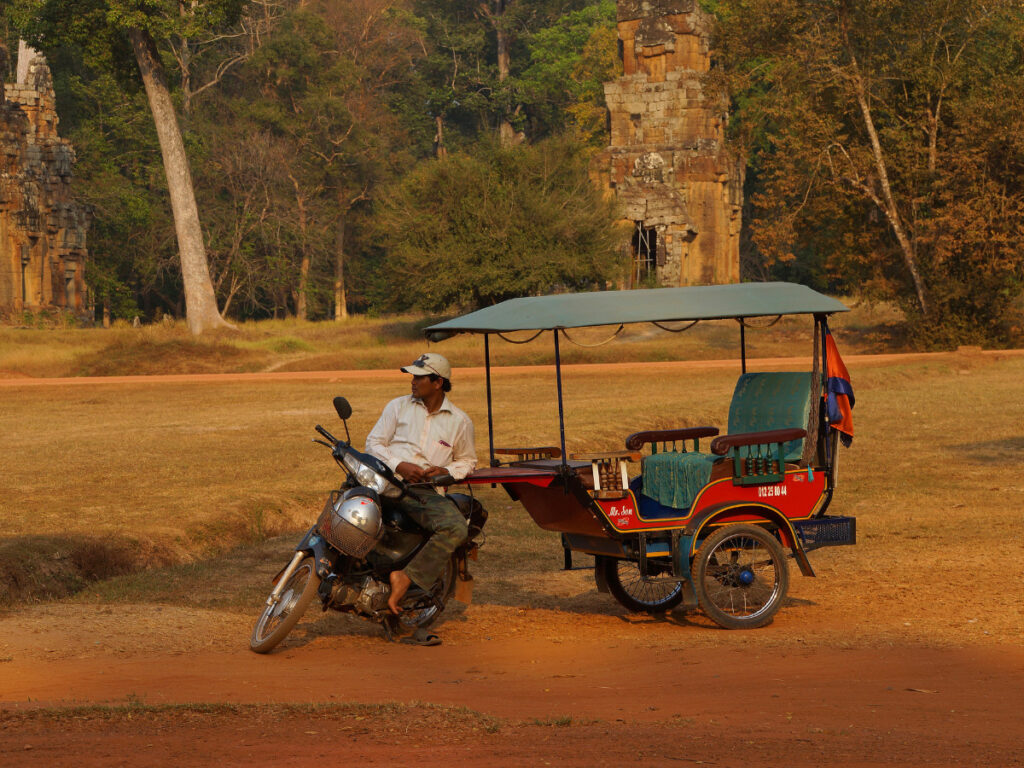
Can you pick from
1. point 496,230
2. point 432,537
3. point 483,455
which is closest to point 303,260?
point 496,230

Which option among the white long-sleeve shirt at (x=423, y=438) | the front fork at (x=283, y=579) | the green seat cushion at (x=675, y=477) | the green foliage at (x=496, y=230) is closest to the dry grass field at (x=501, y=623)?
the front fork at (x=283, y=579)

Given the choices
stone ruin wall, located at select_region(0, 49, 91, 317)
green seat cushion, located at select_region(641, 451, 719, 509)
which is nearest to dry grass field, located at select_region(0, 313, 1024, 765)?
green seat cushion, located at select_region(641, 451, 719, 509)

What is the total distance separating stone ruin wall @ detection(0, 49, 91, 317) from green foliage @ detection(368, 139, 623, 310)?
12613 millimetres

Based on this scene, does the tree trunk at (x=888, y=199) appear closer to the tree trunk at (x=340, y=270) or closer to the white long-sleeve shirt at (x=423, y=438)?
the tree trunk at (x=340, y=270)

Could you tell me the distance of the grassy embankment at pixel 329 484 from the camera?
9.96 meters

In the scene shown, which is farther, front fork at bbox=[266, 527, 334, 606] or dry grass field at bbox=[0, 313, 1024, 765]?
front fork at bbox=[266, 527, 334, 606]

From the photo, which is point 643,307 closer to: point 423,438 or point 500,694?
point 423,438

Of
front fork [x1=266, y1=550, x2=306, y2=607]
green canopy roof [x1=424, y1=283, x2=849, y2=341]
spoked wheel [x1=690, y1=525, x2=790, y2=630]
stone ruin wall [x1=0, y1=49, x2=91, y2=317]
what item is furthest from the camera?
stone ruin wall [x1=0, y1=49, x2=91, y2=317]

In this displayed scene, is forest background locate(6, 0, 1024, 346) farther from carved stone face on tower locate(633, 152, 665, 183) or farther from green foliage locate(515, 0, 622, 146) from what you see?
carved stone face on tower locate(633, 152, 665, 183)

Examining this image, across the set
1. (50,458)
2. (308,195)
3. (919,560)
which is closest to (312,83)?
(308,195)

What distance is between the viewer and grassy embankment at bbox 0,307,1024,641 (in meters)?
9.96

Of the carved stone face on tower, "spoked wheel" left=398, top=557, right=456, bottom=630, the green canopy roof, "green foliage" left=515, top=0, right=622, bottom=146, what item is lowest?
"spoked wheel" left=398, top=557, right=456, bottom=630

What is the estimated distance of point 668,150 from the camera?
5069cm

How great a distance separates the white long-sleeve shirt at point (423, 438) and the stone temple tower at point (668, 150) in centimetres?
4226
